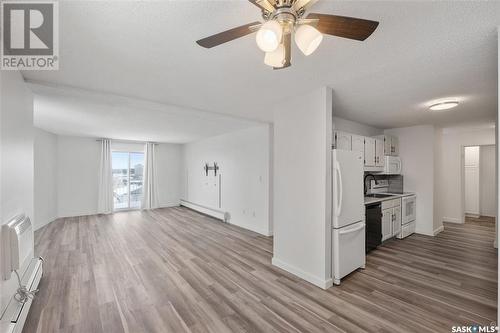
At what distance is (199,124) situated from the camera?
4.88m

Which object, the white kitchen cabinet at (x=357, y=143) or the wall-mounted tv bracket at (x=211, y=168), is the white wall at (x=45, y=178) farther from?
the white kitchen cabinet at (x=357, y=143)

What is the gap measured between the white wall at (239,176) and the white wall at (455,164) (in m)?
4.58

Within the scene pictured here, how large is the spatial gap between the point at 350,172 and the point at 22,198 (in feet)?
12.6

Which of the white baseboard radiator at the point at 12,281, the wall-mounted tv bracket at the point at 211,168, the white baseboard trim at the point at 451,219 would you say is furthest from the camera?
the wall-mounted tv bracket at the point at 211,168

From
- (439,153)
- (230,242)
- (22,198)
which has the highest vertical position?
(439,153)

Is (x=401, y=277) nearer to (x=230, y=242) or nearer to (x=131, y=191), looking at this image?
(x=230, y=242)

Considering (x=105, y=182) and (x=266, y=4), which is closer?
(x=266, y=4)

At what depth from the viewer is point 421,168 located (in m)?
4.75

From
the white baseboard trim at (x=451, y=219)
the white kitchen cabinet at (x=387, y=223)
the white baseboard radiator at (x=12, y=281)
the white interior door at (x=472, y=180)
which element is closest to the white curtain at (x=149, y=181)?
the white baseboard radiator at (x=12, y=281)

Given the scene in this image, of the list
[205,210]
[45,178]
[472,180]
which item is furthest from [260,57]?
[472,180]

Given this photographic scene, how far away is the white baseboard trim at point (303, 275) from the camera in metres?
2.62

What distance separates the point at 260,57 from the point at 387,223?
3893 mm

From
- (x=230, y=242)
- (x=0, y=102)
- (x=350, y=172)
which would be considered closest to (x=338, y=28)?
(x=350, y=172)

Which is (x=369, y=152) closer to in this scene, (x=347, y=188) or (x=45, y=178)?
(x=347, y=188)
